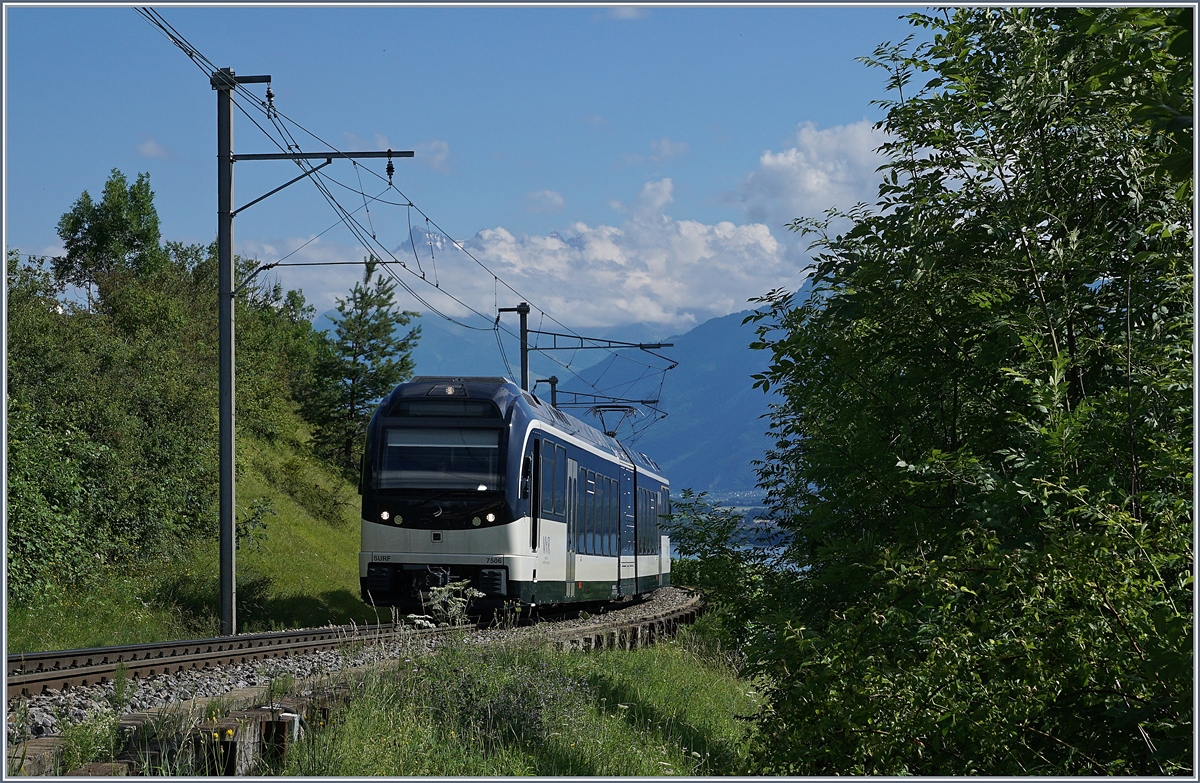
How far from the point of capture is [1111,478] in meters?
5.18

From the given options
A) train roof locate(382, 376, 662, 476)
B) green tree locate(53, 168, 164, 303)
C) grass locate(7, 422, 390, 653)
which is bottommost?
grass locate(7, 422, 390, 653)

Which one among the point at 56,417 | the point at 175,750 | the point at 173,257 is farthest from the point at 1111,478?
the point at 173,257

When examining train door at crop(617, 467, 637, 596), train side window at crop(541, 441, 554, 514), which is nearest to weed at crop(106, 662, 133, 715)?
train side window at crop(541, 441, 554, 514)

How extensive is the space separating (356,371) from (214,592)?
2613cm

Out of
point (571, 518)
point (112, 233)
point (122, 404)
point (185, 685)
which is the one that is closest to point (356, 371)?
point (112, 233)

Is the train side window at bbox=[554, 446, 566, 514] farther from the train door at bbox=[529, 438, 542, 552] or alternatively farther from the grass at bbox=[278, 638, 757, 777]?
the grass at bbox=[278, 638, 757, 777]

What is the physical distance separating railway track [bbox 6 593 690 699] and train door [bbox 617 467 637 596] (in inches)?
309

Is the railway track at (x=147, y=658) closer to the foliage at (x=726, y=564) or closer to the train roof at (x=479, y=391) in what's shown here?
the foliage at (x=726, y=564)

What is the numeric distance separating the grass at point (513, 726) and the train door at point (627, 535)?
40.0 feet

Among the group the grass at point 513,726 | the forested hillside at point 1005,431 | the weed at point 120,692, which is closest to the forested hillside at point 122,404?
the weed at point 120,692

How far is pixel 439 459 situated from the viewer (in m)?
16.4

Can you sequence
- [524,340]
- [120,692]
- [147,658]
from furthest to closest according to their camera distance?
[524,340] → [147,658] → [120,692]

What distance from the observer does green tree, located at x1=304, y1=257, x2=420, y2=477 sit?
44281mm

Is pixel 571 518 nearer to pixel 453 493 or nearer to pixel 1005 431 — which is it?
pixel 453 493
